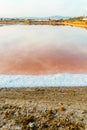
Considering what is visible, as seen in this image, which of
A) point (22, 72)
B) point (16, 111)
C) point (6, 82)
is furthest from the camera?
point (22, 72)

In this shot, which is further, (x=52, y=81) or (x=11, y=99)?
(x=52, y=81)

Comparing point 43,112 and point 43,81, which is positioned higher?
point 43,112

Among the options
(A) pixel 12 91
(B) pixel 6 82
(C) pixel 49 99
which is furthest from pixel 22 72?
(C) pixel 49 99

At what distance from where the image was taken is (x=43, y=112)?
1177 cm

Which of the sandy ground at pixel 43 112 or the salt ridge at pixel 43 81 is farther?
the salt ridge at pixel 43 81

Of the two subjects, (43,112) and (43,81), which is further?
(43,81)

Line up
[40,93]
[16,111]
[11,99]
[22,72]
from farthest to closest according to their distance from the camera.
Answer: [22,72], [40,93], [11,99], [16,111]

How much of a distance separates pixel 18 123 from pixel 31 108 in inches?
40.4

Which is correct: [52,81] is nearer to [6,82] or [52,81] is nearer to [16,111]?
[6,82]

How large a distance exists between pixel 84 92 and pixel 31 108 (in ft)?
13.2

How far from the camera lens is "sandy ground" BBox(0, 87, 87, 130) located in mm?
11102

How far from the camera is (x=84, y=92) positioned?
50.3 ft

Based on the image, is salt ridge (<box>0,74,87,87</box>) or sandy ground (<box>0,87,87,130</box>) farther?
salt ridge (<box>0,74,87,87</box>)

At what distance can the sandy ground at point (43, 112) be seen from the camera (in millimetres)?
11102
